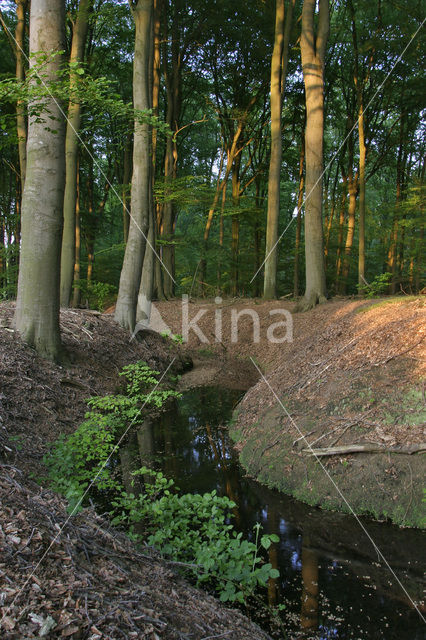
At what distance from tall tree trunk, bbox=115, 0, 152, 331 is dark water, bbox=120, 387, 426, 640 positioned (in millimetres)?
4917

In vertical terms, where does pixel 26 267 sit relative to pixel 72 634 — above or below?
above

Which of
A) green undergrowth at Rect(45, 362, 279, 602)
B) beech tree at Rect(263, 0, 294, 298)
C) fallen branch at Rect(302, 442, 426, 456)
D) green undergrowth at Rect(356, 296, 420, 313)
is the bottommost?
green undergrowth at Rect(45, 362, 279, 602)

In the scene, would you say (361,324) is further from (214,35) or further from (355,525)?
(214,35)

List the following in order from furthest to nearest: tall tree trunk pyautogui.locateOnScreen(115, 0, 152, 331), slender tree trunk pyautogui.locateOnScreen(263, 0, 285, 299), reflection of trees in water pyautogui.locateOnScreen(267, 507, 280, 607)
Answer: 1. slender tree trunk pyautogui.locateOnScreen(263, 0, 285, 299)
2. tall tree trunk pyautogui.locateOnScreen(115, 0, 152, 331)
3. reflection of trees in water pyautogui.locateOnScreen(267, 507, 280, 607)

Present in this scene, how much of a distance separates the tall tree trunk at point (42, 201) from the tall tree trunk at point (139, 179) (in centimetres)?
349

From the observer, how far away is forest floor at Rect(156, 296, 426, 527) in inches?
188

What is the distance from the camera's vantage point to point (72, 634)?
74.4 inches

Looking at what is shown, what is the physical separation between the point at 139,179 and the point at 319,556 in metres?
8.78

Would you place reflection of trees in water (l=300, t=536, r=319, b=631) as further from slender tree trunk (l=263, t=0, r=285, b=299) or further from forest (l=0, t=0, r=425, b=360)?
slender tree trunk (l=263, t=0, r=285, b=299)

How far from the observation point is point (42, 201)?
680 cm

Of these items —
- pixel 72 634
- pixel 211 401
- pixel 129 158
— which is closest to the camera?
pixel 72 634

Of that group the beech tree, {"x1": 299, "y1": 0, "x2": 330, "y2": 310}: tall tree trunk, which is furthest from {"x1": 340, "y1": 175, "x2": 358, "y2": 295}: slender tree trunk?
{"x1": 299, "y1": 0, "x2": 330, "y2": 310}: tall tree trunk

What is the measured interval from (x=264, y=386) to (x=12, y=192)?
2111cm

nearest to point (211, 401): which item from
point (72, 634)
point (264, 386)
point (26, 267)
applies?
point (264, 386)
